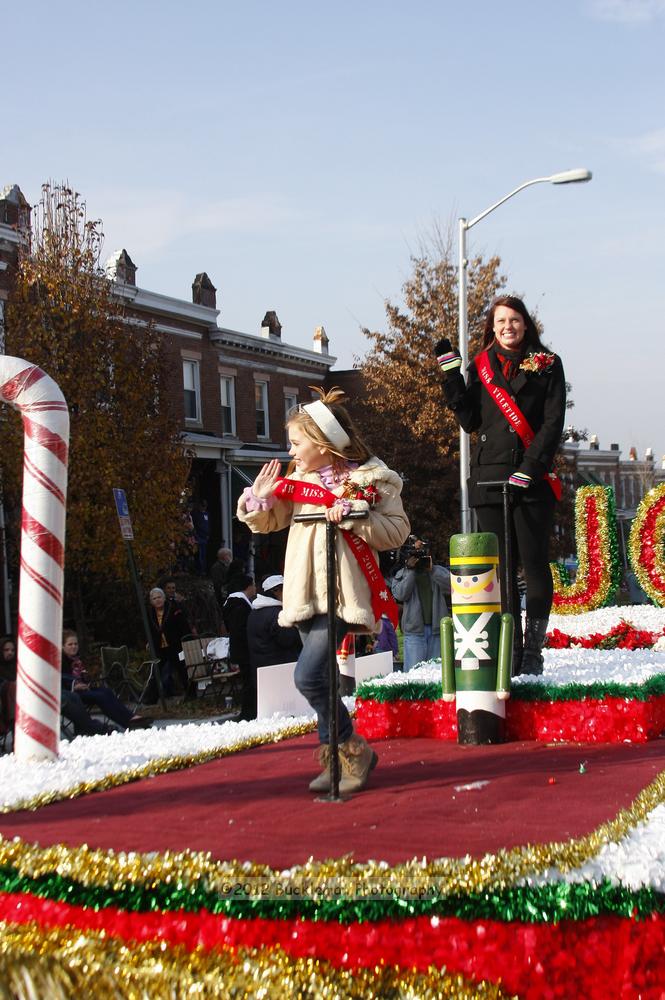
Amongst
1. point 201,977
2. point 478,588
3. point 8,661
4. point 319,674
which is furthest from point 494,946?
→ point 8,661

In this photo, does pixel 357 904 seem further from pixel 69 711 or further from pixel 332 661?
pixel 69 711

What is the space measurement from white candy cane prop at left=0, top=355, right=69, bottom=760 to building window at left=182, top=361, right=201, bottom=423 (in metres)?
26.6

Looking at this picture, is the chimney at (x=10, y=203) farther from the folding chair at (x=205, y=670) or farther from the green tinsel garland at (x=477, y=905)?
the green tinsel garland at (x=477, y=905)

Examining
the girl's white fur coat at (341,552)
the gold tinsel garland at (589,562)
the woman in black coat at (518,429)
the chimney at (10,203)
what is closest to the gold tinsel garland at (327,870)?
the girl's white fur coat at (341,552)

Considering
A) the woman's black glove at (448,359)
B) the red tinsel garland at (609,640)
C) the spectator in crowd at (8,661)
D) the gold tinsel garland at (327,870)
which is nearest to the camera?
the gold tinsel garland at (327,870)

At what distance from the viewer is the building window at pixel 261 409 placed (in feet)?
119

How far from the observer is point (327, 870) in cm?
317

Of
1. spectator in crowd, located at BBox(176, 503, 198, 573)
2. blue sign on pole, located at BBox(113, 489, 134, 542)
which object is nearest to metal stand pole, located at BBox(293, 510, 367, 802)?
blue sign on pole, located at BBox(113, 489, 134, 542)

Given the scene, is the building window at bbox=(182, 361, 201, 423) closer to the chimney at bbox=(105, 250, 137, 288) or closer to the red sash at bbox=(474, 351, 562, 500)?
the chimney at bbox=(105, 250, 137, 288)

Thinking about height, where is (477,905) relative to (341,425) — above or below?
below

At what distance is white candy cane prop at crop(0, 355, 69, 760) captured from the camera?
620cm

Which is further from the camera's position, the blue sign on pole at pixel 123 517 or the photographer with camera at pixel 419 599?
the blue sign on pole at pixel 123 517

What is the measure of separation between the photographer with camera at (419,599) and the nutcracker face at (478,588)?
7.85m

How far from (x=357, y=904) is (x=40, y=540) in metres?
3.91
